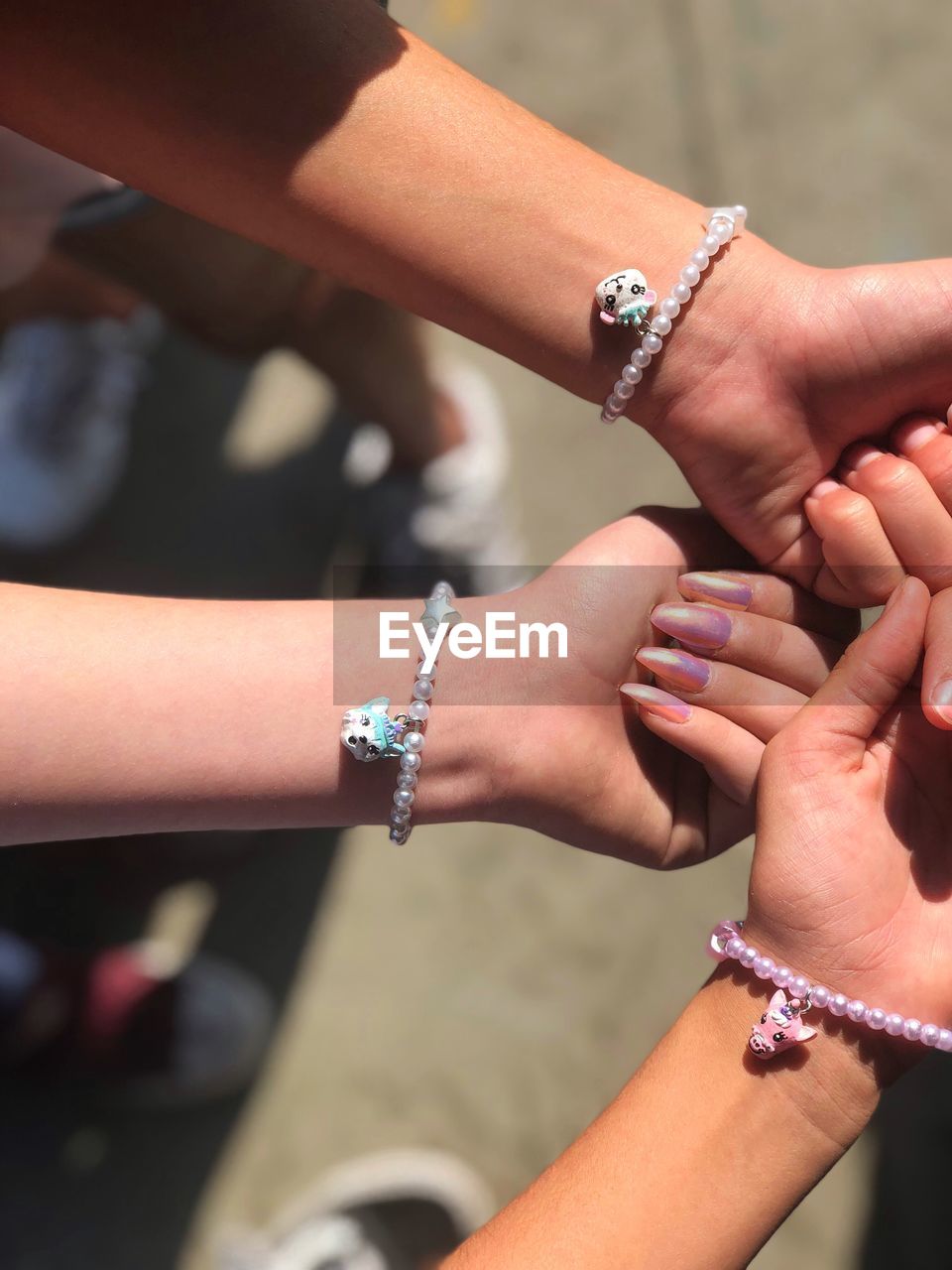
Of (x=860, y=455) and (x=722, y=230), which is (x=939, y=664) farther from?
(x=722, y=230)

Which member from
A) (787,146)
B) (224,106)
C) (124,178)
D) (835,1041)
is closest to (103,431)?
(124,178)

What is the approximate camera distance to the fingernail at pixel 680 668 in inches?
51.2

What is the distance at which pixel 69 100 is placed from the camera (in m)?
1.21

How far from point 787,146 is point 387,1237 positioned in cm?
232

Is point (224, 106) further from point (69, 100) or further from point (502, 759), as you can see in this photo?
point (502, 759)

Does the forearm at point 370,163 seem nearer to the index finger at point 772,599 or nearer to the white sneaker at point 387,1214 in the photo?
the index finger at point 772,599

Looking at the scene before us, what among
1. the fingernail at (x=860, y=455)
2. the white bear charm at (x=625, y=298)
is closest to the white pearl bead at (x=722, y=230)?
the white bear charm at (x=625, y=298)

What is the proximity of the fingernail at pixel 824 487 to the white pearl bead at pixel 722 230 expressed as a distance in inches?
13.5

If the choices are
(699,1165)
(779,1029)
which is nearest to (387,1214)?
(699,1165)

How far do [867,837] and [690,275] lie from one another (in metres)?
0.73

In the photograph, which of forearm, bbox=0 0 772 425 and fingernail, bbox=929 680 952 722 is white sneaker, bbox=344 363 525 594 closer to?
forearm, bbox=0 0 772 425

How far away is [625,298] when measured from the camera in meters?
1.29

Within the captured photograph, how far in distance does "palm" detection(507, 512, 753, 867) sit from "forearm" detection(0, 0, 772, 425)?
213mm

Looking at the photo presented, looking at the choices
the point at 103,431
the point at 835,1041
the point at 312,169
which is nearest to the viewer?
the point at 835,1041
